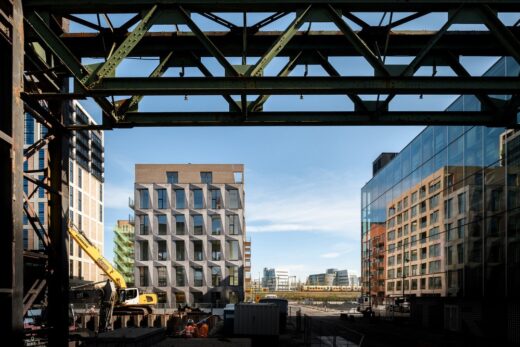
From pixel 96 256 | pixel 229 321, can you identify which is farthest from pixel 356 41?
pixel 96 256

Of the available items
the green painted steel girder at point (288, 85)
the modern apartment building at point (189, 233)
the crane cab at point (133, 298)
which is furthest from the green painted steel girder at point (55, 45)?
the modern apartment building at point (189, 233)

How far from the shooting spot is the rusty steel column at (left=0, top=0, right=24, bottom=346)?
8398 mm

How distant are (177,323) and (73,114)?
60439mm

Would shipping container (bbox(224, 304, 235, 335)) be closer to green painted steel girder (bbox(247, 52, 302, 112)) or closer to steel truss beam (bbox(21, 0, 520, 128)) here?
green painted steel girder (bbox(247, 52, 302, 112))

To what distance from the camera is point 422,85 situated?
9602 millimetres

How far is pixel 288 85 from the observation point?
31.7 feet

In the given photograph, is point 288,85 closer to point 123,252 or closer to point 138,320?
point 138,320

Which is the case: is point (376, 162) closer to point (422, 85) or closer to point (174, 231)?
point (174, 231)

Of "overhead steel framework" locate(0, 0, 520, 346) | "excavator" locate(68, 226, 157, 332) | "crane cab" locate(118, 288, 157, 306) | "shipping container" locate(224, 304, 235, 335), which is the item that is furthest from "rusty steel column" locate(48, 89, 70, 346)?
"crane cab" locate(118, 288, 157, 306)

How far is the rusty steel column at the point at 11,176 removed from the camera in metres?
8.40

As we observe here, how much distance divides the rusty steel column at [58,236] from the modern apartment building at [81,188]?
7241 cm

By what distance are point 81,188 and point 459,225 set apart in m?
76.6

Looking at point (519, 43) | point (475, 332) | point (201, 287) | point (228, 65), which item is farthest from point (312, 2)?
point (201, 287)

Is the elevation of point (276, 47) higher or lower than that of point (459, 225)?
higher
